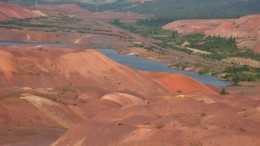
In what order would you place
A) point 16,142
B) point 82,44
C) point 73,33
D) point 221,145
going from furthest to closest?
point 73,33, point 82,44, point 16,142, point 221,145

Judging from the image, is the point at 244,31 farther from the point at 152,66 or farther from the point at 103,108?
the point at 103,108

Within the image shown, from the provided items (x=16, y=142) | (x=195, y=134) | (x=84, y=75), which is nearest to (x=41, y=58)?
(x=84, y=75)

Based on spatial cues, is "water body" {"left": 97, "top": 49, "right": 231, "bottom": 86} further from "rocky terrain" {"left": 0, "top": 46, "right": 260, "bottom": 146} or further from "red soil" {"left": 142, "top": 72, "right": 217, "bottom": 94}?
"red soil" {"left": 142, "top": 72, "right": 217, "bottom": 94}

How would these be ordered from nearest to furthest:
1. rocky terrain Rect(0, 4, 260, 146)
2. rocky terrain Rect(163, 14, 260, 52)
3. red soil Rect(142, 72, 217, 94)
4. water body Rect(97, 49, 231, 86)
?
rocky terrain Rect(0, 4, 260, 146), red soil Rect(142, 72, 217, 94), water body Rect(97, 49, 231, 86), rocky terrain Rect(163, 14, 260, 52)

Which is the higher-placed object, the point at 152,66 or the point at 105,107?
the point at 105,107

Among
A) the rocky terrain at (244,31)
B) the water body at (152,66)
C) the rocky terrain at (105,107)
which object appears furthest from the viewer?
the rocky terrain at (244,31)

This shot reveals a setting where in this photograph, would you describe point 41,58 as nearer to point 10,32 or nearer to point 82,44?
point 82,44

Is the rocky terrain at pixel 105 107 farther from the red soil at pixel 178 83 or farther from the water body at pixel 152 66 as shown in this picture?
the water body at pixel 152 66

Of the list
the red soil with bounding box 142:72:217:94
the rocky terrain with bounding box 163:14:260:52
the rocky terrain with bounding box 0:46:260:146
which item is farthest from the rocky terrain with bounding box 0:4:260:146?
the rocky terrain with bounding box 163:14:260:52

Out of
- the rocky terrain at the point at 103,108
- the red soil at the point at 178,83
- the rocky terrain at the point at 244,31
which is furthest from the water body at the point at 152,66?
the rocky terrain at the point at 244,31

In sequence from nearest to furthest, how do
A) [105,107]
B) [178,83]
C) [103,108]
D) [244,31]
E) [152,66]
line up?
[103,108]
[105,107]
[178,83]
[152,66]
[244,31]

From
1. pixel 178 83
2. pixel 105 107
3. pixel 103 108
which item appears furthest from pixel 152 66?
pixel 103 108
